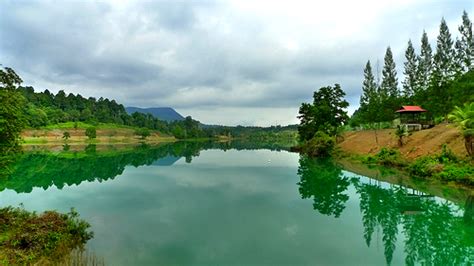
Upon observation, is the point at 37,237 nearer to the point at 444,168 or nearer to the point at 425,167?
the point at 444,168

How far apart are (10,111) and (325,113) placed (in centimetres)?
5468

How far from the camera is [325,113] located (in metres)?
60.5

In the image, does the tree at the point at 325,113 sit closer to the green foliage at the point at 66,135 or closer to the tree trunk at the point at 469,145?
the tree trunk at the point at 469,145

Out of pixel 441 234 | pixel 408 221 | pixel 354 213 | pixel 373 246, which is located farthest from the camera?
pixel 354 213

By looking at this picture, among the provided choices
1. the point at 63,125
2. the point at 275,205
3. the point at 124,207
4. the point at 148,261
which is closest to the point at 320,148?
the point at 275,205

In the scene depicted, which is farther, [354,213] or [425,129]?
[425,129]

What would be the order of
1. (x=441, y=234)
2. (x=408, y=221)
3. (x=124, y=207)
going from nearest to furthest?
(x=441, y=234) < (x=408, y=221) < (x=124, y=207)

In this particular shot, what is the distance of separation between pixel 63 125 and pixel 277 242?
5527 inches

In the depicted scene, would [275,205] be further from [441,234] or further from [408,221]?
[441,234]

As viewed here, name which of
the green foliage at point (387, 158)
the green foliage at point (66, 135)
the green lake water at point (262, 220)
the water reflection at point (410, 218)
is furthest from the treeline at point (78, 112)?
the water reflection at point (410, 218)

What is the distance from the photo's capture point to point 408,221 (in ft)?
54.0

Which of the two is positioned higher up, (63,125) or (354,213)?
(63,125)

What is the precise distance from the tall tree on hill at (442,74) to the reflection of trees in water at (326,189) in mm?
19053

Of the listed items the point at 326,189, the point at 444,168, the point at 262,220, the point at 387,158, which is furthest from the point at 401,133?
the point at 262,220
